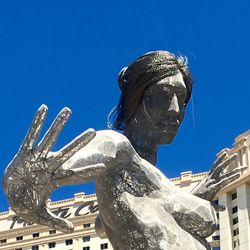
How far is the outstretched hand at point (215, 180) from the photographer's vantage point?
6629mm

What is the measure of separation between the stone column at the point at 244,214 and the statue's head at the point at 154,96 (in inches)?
2397

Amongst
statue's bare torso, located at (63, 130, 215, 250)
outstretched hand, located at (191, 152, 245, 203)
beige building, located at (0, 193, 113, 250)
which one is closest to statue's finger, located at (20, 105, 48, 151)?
statue's bare torso, located at (63, 130, 215, 250)

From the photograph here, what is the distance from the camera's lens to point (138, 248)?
19.0ft

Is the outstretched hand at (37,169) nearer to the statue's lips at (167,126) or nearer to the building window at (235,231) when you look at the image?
the statue's lips at (167,126)

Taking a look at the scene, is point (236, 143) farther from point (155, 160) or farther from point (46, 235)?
point (155, 160)

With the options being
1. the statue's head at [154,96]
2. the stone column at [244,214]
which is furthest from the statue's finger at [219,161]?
the stone column at [244,214]

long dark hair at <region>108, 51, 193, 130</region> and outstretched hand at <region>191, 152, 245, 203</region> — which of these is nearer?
long dark hair at <region>108, 51, 193, 130</region>

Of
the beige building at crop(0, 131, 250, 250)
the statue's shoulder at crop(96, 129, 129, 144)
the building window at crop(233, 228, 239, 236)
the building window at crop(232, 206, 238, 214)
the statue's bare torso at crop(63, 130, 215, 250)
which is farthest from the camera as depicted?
the building window at crop(232, 206, 238, 214)

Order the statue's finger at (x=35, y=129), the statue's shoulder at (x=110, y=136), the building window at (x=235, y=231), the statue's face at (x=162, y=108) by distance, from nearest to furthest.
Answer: the statue's finger at (x=35, y=129) → the statue's shoulder at (x=110, y=136) → the statue's face at (x=162, y=108) → the building window at (x=235, y=231)

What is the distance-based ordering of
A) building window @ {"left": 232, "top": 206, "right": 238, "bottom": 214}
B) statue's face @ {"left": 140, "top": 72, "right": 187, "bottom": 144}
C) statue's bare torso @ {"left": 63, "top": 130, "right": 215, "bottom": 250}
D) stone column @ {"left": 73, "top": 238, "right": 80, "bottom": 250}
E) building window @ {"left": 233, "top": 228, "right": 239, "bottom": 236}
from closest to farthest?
statue's bare torso @ {"left": 63, "top": 130, "right": 215, "bottom": 250}
statue's face @ {"left": 140, "top": 72, "right": 187, "bottom": 144}
building window @ {"left": 233, "top": 228, "right": 239, "bottom": 236}
building window @ {"left": 232, "top": 206, "right": 238, "bottom": 214}
stone column @ {"left": 73, "top": 238, "right": 80, "bottom": 250}

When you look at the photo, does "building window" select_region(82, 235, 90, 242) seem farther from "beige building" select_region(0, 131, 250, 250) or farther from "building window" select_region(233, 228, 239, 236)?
"building window" select_region(233, 228, 239, 236)

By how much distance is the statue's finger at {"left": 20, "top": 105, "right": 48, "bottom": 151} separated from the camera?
512 centimetres

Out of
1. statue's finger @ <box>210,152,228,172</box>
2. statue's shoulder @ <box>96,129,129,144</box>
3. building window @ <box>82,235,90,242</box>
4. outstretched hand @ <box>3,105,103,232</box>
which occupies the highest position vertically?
building window @ <box>82,235,90,242</box>

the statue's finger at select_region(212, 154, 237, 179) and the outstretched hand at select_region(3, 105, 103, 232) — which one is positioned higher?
the statue's finger at select_region(212, 154, 237, 179)
